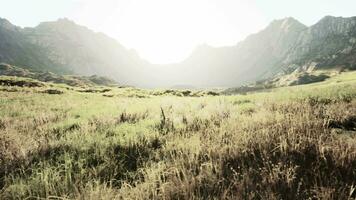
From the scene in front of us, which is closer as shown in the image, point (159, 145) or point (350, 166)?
point (350, 166)

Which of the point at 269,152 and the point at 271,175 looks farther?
the point at 269,152

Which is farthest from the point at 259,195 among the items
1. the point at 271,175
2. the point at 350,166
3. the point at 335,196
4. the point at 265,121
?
the point at 265,121

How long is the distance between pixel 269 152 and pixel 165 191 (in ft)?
6.80

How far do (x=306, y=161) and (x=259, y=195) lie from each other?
1444 mm

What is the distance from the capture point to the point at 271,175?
13.1 feet

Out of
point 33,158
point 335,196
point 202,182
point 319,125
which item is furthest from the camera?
point 319,125

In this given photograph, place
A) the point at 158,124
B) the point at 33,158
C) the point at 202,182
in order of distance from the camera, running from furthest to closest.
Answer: the point at 158,124
the point at 33,158
the point at 202,182

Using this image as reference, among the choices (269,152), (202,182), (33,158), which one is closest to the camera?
(202,182)

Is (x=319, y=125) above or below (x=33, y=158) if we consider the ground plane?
above

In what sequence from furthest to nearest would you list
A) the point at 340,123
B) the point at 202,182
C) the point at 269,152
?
1. the point at 340,123
2. the point at 269,152
3. the point at 202,182

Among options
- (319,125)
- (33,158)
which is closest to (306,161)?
(319,125)

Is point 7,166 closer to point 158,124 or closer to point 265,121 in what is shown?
point 158,124

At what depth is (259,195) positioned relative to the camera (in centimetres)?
374

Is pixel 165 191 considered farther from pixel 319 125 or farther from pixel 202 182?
pixel 319 125
